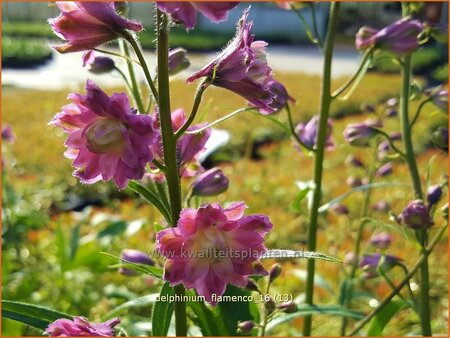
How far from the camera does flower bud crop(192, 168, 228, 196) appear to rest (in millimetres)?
1374

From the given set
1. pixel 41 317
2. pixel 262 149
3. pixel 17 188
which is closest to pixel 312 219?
pixel 41 317

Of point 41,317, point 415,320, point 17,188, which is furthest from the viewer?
point 17,188

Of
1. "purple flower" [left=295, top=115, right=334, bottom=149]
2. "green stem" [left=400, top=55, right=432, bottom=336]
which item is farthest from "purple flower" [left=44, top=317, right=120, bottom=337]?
"purple flower" [left=295, top=115, right=334, bottom=149]

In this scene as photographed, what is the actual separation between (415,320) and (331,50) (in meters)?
1.80

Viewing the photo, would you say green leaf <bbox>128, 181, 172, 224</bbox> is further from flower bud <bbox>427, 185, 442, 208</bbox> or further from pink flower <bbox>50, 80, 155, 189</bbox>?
flower bud <bbox>427, 185, 442, 208</bbox>

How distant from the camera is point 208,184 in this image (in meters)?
1.38

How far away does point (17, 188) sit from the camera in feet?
13.9

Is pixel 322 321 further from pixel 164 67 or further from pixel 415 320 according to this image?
pixel 164 67

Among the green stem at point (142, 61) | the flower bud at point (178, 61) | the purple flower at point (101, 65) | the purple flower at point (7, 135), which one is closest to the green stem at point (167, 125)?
the green stem at point (142, 61)

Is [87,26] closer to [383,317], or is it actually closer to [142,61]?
[142,61]

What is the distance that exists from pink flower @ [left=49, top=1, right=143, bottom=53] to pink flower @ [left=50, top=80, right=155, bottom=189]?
0.33 feet

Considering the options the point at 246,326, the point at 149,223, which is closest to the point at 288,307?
the point at 246,326

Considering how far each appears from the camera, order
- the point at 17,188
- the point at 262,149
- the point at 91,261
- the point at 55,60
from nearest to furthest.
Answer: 1. the point at 91,261
2. the point at 17,188
3. the point at 262,149
4. the point at 55,60

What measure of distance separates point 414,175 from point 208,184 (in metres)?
0.66
